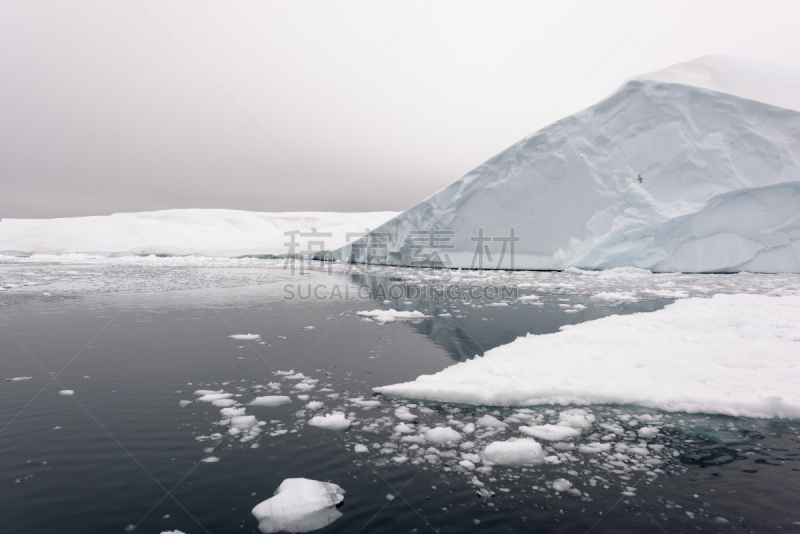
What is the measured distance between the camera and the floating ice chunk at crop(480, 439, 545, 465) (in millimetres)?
2643

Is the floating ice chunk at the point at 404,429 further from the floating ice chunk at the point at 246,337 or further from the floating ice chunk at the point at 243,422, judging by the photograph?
the floating ice chunk at the point at 246,337

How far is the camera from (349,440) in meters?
2.91

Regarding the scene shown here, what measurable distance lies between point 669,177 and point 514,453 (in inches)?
633

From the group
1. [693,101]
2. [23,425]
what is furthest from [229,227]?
[23,425]

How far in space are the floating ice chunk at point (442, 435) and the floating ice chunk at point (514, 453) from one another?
255mm

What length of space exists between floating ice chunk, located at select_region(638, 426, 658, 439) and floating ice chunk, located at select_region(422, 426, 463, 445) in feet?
4.35

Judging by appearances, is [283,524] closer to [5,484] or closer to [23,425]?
[5,484]

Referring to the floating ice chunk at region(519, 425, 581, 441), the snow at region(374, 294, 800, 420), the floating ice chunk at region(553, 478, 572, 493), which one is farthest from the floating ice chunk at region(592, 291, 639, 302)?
the floating ice chunk at region(553, 478, 572, 493)

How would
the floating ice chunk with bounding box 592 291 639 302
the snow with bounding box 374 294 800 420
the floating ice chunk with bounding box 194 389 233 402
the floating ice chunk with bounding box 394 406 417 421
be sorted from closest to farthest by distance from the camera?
1. the floating ice chunk with bounding box 394 406 417 421
2. the snow with bounding box 374 294 800 420
3. the floating ice chunk with bounding box 194 389 233 402
4. the floating ice chunk with bounding box 592 291 639 302

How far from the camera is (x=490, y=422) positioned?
3180 millimetres

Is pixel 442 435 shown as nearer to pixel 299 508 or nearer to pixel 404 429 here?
pixel 404 429

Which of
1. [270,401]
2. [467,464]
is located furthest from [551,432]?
[270,401]

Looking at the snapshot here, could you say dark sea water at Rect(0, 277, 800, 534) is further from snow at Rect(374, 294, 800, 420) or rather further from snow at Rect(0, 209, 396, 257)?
snow at Rect(0, 209, 396, 257)

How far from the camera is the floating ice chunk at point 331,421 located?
311cm
